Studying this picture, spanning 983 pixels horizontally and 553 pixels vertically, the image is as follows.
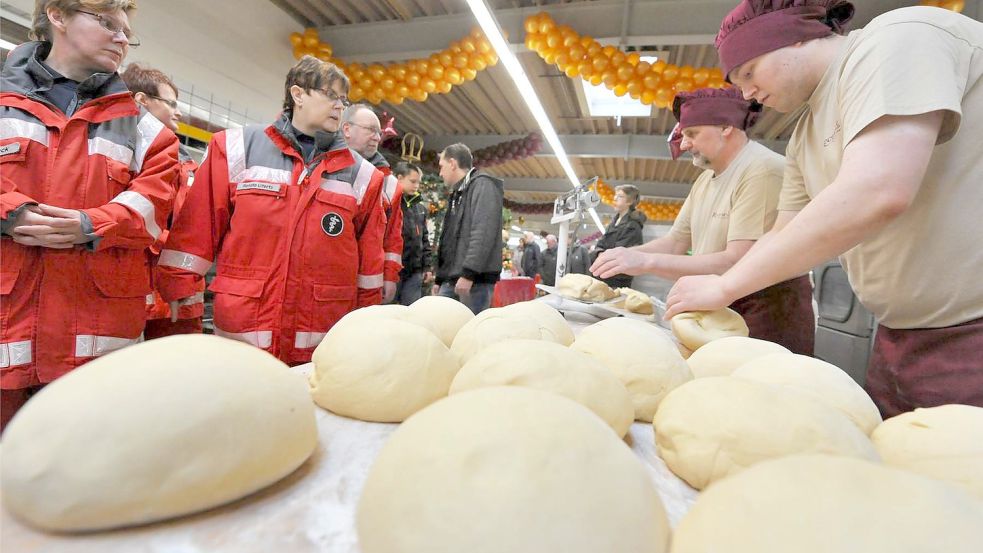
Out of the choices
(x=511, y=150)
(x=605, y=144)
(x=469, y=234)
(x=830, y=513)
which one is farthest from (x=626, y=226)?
(x=605, y=144)

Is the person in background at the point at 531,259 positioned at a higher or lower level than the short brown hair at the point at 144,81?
lower

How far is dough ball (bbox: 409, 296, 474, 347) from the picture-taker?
128 centimetres

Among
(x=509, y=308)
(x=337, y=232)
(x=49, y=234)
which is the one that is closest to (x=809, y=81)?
(x=509, y=308)

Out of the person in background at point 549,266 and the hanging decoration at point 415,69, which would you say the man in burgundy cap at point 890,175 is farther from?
the person in background at point 549,266

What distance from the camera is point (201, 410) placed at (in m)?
0.55

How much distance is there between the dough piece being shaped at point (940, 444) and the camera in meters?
0.56

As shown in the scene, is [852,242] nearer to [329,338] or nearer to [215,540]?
[329,338]

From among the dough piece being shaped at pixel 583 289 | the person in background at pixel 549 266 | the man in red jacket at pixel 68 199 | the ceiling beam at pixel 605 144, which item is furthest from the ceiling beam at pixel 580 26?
the person in background at pixel 549 266

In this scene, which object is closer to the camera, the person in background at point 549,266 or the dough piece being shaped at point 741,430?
the dough piece being shaped at point 741,430

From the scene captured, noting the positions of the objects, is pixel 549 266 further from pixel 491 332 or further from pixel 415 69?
pixel 491 332

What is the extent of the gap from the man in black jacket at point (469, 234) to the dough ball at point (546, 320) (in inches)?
88.4

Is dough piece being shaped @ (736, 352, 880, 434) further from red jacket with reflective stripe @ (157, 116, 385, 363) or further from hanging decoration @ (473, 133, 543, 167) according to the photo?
hanging decoration @ (473, 133, 543, 167)

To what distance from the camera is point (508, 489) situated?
0.42 metres

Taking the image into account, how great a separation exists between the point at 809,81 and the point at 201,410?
5.66 ft
